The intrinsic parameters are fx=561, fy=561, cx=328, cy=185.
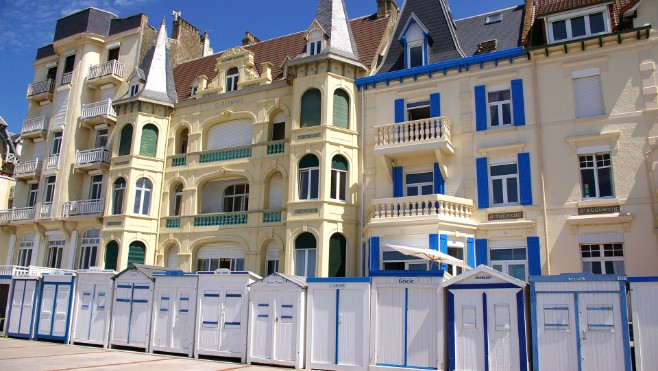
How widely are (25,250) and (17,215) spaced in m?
1.93

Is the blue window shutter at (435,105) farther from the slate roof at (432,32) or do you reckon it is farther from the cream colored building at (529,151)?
the slate roof at (432,32)

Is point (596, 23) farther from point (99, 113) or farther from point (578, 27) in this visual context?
point (99, 113)

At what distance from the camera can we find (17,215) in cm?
3011

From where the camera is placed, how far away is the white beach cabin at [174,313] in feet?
54.2

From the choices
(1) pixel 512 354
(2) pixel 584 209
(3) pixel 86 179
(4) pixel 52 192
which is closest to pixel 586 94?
(2) pixel 584 209

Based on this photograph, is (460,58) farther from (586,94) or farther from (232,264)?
(232,264)

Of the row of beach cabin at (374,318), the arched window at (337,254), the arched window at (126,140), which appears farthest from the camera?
the arched window at (126,140)

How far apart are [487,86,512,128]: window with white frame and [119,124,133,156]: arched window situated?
16.5 metres

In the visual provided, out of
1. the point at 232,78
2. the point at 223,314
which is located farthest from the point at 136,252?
the point at 223,314

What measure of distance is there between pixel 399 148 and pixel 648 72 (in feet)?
28.2

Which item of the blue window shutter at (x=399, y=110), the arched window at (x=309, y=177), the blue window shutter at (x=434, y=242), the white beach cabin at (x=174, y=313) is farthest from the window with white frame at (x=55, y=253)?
the blue window shutter at (x=434, y=242)

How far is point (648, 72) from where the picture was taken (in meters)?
18.5

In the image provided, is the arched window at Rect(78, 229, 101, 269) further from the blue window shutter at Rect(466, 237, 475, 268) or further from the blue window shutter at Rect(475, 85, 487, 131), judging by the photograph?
the blue window shutter at Rect(475, 85, 487, 131)

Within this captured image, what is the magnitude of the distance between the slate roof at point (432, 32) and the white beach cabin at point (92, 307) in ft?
44.3
